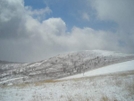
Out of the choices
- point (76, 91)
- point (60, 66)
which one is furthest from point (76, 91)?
point (60, 66)

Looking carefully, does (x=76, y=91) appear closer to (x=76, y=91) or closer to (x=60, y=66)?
(x=76, y=91)

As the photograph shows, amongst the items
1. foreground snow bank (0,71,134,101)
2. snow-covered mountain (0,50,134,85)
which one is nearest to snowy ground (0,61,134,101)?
foreground snow bank (0,71,134,101)

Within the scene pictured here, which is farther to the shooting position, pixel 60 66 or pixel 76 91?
pixel 60 66

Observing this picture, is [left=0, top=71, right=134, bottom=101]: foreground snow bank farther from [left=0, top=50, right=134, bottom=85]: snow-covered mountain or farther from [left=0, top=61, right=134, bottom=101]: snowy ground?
[left=0, top=50, right=134, bottom=85]: snow-covered mountain

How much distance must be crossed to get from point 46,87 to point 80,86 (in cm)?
706

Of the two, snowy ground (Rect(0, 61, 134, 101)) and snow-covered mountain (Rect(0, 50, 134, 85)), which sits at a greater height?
snow-covered mountain (Rect(0, 50, 134, 85))

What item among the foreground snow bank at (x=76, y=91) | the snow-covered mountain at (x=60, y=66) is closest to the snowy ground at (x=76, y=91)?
the foreground snow bank at (x=76, y=91)

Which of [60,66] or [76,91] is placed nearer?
[76,91]

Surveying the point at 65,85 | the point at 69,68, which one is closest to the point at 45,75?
the point at 69,68

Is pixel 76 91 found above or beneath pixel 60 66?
beneath

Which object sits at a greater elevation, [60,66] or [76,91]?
[60,66]

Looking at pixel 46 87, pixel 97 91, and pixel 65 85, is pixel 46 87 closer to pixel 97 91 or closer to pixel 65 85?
pixel 65 85

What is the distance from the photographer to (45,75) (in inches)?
4690

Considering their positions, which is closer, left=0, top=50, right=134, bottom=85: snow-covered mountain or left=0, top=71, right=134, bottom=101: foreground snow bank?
left=0, top=71, right=134, bottom=101: foreground snow bank
